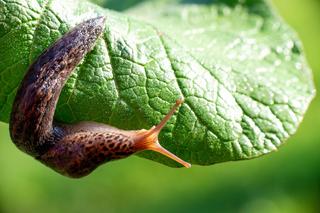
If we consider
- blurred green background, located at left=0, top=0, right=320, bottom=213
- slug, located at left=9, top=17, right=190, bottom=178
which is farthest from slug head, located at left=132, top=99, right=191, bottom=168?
blurred green background, located at left=0, top=0, right=320, bottom=213

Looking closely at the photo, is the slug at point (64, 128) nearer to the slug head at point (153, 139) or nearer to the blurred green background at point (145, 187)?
the slug head at point (153, 139)

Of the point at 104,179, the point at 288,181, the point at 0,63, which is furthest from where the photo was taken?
the point at 288,181

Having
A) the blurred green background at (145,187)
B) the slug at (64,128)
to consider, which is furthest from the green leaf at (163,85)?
the blurred green background at (145,187)

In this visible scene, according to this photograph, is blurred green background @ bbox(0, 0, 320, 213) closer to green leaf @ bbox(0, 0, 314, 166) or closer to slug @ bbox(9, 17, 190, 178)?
green leaf @ bbox(0, 0, 314, 166)

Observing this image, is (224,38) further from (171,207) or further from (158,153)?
(171,207)

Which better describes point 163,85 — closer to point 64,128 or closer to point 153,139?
point 153,139

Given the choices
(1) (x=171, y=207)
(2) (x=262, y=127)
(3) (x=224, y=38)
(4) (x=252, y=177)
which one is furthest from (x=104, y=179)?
(2) (x=262, y=127)
